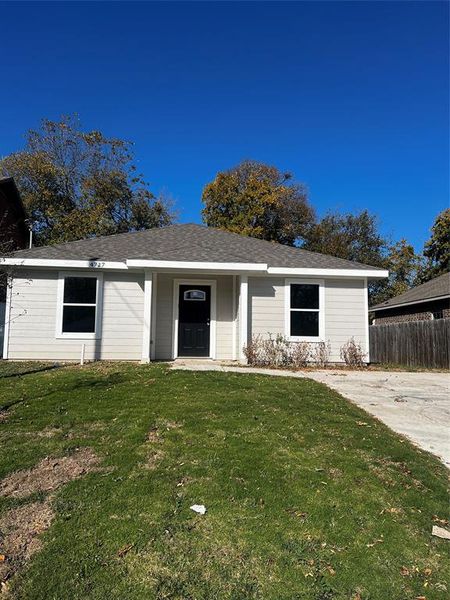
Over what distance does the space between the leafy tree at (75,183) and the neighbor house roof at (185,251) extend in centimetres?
1390

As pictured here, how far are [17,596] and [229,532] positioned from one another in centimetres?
132

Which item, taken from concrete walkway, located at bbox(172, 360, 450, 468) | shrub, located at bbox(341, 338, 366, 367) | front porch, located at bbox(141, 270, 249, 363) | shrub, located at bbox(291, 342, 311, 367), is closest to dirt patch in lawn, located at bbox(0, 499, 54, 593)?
concrete walkway, located at bbox(172, 360, 450, 468)

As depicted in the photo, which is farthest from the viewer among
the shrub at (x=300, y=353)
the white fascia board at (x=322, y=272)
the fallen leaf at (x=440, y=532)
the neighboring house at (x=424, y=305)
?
the neighboring house at (x=424, y=305)

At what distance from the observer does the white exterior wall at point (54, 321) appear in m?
11.0

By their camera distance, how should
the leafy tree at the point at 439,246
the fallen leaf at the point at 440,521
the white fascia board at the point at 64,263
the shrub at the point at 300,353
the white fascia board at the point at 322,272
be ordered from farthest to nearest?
the leafy tree at the point at 439,246 < the white fascia board at the point at 322,272 < the shrub at the point at 300,353 < the white fascia board at the point at 64,263 < the fallen leaf at the point at 440,521

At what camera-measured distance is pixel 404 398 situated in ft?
24.3

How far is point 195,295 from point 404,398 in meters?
6.46

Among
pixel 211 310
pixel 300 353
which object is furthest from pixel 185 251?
pixel 300 353

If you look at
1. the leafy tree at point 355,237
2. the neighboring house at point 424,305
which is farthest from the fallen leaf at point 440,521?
the leafy tree at point 355,237

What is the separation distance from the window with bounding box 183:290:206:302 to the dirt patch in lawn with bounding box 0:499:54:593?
8927 millimetres

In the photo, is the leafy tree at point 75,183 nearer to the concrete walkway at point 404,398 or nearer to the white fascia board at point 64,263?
the white fascia board at point 64,263

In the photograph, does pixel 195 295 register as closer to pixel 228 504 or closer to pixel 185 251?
pixel 185 251

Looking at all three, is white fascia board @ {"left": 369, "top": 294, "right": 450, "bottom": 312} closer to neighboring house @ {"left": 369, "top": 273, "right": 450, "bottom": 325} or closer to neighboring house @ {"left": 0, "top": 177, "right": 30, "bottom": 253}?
neighboring house @ {"left": 369, "top": 273, "right": 450, "bottom": 325}

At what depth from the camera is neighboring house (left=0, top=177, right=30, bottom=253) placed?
19.1m
